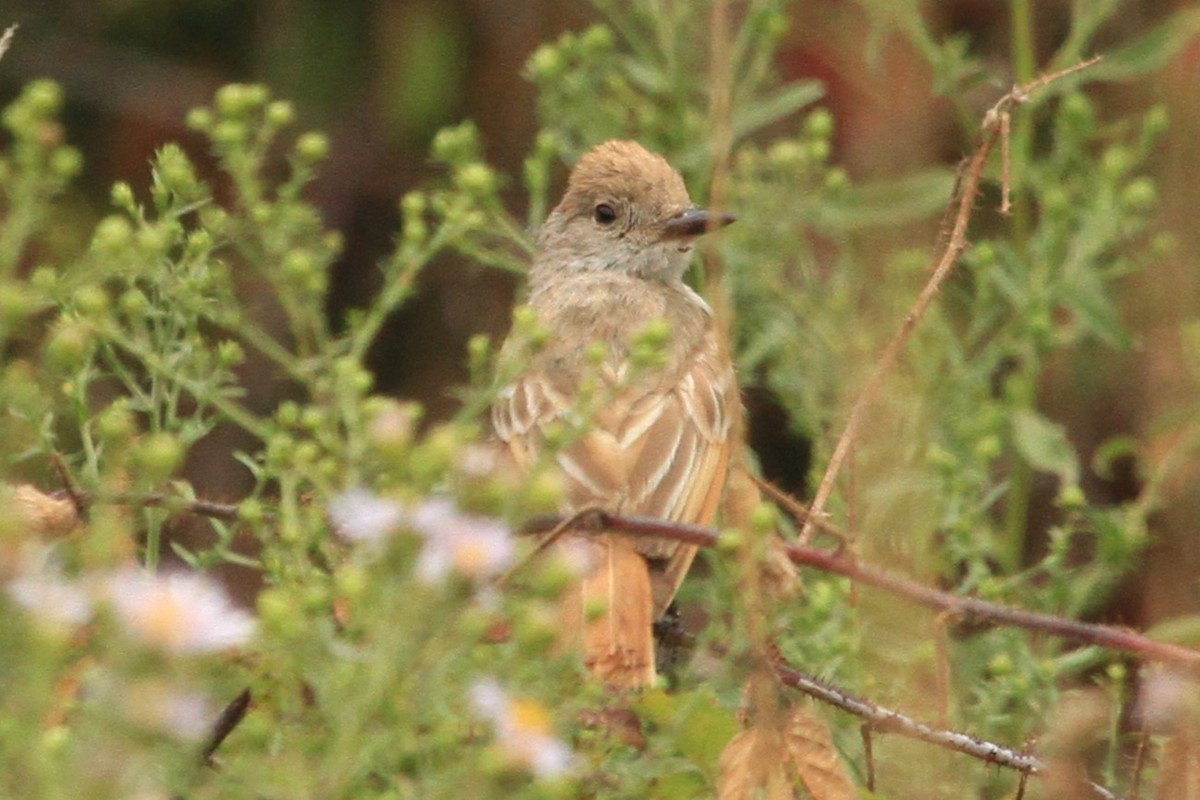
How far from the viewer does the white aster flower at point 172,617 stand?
191 cm

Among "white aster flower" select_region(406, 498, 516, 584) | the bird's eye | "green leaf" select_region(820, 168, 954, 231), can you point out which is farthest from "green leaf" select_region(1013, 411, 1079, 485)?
"white aster flower" select_region(406, 498, 516, 584)

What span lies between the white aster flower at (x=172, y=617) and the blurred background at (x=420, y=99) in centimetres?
374

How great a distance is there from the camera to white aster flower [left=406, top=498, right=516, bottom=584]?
79.9 inches

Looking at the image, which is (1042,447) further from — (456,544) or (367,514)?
(456,544)

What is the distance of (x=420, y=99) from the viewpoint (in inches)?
290

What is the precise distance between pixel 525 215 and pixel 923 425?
3707 millimetres

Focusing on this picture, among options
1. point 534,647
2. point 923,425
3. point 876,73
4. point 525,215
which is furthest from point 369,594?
point 525,215

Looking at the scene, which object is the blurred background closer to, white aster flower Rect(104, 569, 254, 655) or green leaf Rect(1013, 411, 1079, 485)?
green leaf Rect(1013, 411, 1079, 485)

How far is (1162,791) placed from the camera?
2.83 metres

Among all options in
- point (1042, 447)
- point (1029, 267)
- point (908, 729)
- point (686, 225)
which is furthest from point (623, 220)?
point (908, 729)

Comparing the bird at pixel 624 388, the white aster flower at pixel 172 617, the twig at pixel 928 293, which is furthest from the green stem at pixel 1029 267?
the white aster flower at pixel 172 617

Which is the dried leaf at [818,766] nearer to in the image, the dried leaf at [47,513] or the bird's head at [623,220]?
the dried leaf at [47,513]

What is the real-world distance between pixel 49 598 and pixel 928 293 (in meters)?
1.97

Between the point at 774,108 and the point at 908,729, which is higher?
the point at 774,108
